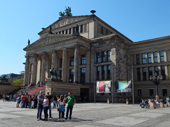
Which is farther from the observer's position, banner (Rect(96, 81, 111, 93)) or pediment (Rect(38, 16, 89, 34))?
pediment (Rect(38, 16, 89, 34))

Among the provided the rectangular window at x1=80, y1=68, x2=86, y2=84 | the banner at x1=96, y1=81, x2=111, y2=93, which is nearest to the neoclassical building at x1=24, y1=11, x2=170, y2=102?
the rectangular window at x1=80, y1=68, x2=86, y2=84

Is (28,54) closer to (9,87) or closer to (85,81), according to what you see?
(9,87)

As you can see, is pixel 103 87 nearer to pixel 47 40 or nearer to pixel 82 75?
pixel 82 75

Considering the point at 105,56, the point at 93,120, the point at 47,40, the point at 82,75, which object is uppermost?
the point at 47,40

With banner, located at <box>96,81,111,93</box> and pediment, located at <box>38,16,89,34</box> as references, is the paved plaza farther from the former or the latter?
pediment, located at <box>38,16,89,34</box>

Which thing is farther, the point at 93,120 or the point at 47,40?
the point at 47,40

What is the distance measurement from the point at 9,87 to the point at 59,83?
19.1 metres

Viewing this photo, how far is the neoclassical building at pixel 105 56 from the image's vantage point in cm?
3912

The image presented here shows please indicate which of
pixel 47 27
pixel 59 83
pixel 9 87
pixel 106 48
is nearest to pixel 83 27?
pixel 106 48

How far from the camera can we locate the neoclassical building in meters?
39.1

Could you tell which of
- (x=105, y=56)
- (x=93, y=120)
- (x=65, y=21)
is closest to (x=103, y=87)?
(x=105, y=56)

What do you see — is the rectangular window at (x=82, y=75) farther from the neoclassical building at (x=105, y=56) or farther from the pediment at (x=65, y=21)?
the pediment at (x=65, y=21)

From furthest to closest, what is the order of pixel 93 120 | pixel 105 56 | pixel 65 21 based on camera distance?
pixel 65 21
pixel 105 56
pixel 93 120

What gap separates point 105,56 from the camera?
132ft
